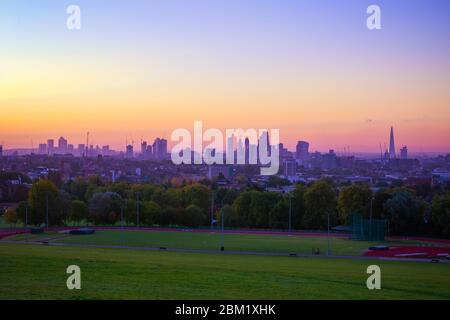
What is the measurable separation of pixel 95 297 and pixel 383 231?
44267 millimetres

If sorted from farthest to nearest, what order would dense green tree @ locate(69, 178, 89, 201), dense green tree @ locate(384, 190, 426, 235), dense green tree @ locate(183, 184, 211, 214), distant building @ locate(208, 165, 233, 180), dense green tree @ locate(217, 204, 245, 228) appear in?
1. distant building @ locate(208, 165, 233, 180)
2. dense green tree @ locate(69, 178, 89, 201)
3. dense green tree @ locate(183, 184, 211, 214)
4. dense green tree @ locate(217, 204, 245, 228)
5. dense green tree @ locate(384, 190, 426, 235)

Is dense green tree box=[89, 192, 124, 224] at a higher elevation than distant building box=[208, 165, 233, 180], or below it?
below

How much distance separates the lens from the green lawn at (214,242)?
4391 centimetres

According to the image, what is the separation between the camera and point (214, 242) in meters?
49.3

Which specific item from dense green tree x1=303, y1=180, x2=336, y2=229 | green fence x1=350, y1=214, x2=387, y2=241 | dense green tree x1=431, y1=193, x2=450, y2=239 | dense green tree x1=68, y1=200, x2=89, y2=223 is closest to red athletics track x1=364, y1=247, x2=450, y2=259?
green fence x1=350, y1=214, x2=387, y2=241

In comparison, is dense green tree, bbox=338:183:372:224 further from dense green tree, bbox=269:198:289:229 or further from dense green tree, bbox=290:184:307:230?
A: dense green tree, bbox=269:198:289:229

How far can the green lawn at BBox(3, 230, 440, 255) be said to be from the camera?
4391 centimetres

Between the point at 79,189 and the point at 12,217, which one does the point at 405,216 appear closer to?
the point at 12,217

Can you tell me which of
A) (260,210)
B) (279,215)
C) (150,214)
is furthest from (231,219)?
(150,214)

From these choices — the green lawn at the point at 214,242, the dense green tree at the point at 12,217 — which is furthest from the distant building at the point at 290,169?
the green lawn at the point at 214,242
